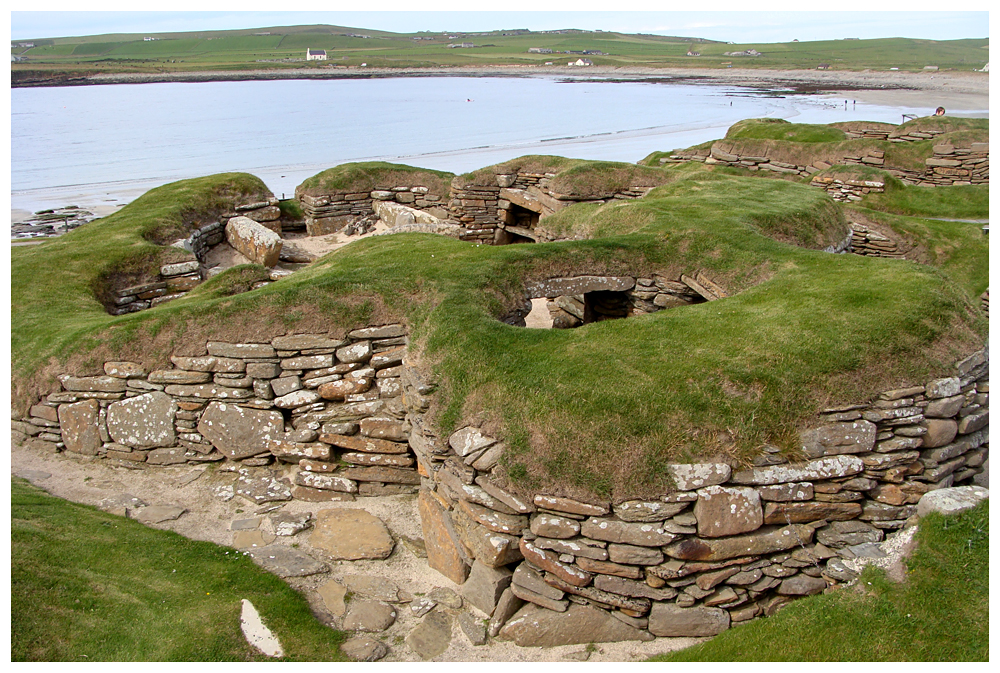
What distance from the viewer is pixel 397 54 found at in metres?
136

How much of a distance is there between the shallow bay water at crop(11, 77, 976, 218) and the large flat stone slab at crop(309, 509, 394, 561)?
20.7 metres

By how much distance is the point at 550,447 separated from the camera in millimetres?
7074

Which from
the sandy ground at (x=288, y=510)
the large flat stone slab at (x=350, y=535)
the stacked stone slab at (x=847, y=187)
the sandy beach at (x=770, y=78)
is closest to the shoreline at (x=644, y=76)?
the sandy beach at (x=770, y=78)

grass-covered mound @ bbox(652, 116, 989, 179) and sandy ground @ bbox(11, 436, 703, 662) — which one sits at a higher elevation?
grass-covered mound @ bbox(652, 116, 989, 179)

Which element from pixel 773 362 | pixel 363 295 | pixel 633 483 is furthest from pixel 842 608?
pixel 363 295

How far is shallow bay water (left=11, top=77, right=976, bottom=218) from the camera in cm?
3400

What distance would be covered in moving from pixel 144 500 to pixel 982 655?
9190 mm

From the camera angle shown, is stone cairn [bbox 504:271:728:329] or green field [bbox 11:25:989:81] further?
green field [bbox 11:25:989:81]

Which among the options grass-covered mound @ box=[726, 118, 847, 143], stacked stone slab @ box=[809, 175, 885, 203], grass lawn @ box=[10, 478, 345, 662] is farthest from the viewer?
grass-covered mound @ box=[726, 118, 847, 143]

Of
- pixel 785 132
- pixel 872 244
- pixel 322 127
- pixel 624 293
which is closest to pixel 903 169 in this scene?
pixel 785 132

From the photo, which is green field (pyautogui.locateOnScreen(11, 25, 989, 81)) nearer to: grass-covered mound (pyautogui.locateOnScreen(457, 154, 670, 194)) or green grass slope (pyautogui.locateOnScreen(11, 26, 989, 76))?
green grass slope (pyautogui.locateOnScreen(11, 26, 989, 76))

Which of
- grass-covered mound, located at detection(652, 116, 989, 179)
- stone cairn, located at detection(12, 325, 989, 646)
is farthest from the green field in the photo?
stone cairn, located at detection(12, 325, 989, 646)

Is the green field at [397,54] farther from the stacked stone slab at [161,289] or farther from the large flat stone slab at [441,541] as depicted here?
the large flat stone slab at [441,541]

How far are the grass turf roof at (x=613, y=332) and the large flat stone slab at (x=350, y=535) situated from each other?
1.76 metres
